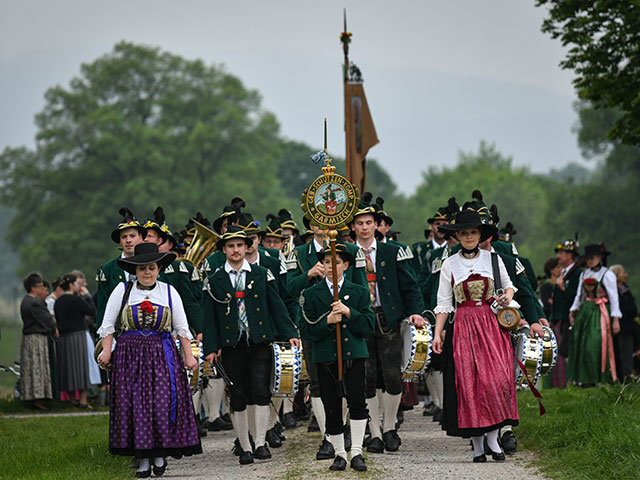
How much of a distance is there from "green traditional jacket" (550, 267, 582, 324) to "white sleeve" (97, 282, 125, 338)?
9570 mm

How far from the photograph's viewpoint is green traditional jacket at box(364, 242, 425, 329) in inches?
429

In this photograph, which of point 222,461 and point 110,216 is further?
point 110,216

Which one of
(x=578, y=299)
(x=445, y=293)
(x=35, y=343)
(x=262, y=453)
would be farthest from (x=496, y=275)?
(x=35, y=343)

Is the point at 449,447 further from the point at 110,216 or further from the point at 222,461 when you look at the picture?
the point at 110,216

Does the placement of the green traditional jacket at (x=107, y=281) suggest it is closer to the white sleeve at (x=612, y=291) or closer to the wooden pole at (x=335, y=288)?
the wooden pole at (x=335, y=288)

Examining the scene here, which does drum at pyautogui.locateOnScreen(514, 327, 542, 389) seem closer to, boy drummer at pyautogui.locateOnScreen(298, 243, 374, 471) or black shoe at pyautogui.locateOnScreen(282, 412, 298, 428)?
boy drummer at pyautogui.locateOnScreen(298, 243, 374, 471)

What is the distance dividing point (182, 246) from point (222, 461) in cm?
403

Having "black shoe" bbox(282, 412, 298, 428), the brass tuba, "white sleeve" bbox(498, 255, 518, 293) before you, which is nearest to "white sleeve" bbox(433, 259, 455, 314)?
"white sleeve" bbox(498, 255, 518, 293)

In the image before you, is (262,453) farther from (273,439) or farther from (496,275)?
(496,275)

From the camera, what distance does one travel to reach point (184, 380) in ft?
31.8

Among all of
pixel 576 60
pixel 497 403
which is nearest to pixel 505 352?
pixel 497 403

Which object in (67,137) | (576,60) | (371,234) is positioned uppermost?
(67,137)

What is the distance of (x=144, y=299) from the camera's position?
9508 mm

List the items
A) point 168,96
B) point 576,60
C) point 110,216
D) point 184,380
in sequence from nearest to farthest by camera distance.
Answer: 1. point 184,380
2. point 576,60
3. point 110,216
4. point 168,96
